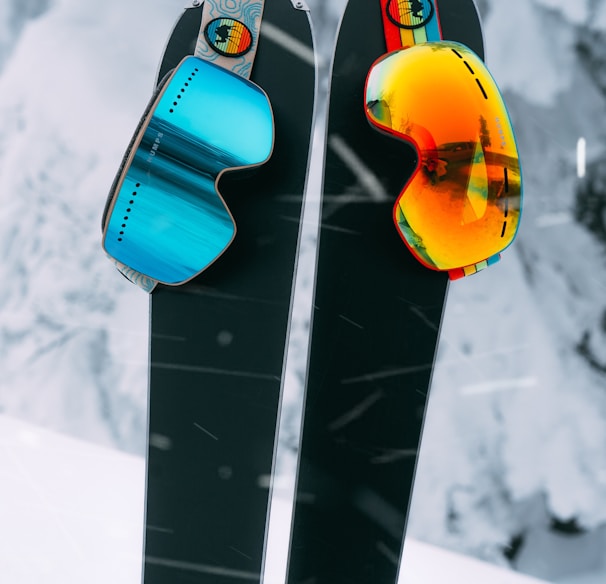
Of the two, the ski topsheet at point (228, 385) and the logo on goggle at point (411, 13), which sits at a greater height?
Result: the logo on goggle at point (411, 13)

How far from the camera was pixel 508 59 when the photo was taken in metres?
1.38

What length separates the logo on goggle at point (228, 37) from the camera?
81 centimetres

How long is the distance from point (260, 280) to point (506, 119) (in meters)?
0.41

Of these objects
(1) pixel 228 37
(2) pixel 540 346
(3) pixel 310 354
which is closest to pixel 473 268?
(3) pixel 310 354

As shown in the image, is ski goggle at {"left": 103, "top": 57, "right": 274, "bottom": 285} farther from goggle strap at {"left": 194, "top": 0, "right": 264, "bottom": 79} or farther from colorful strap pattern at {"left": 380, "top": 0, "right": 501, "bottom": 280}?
colorful strap pattern at {"left": 380, "top": 0, "right": 501, "bottom": 280}

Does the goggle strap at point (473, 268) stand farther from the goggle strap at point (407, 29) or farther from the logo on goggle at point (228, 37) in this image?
the logo on goggle at point (228, 37)

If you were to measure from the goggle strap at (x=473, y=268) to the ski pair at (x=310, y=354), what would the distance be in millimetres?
25

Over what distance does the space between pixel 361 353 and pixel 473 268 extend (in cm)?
21

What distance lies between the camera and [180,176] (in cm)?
68

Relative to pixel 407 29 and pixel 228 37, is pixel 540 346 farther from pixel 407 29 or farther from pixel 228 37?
pixel 228 37

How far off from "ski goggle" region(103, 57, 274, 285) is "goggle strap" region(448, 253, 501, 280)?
1.07 ft

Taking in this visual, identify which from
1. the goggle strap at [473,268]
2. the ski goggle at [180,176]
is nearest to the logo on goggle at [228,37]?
the ski goggle at [180,176]

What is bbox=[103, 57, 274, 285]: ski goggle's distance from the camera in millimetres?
676

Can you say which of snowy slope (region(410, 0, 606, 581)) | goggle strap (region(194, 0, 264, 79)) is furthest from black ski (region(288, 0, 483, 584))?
snowy slope (region(410, 0, 606, 581))
